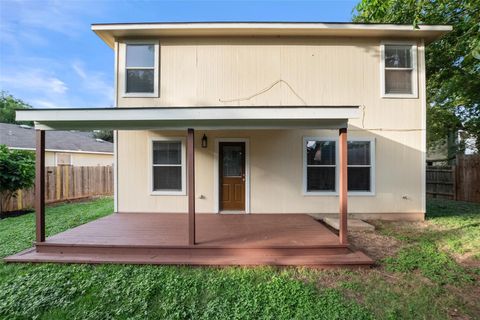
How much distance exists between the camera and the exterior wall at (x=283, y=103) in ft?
21.4

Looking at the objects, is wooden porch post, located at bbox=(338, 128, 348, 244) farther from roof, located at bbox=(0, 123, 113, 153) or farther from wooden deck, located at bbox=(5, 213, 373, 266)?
roof, located at bbox=(0, 123, 113, 153)

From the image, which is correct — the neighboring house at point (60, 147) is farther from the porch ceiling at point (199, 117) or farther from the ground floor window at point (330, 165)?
the ground floor window at point (330, 165)

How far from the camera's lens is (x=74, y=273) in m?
A: 3.54

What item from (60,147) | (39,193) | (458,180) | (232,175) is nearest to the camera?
(39,193)

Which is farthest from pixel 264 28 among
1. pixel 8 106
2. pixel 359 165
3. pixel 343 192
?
pixel 8 106

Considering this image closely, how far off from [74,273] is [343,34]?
7.77m

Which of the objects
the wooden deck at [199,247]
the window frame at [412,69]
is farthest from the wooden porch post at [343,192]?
the window frame at [412,69]

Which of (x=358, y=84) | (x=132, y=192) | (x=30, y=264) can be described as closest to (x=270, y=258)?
(x=30, y=264)

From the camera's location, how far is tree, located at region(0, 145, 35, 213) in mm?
7234

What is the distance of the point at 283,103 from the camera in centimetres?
655

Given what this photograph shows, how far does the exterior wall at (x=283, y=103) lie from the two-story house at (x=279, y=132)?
0.09 ft

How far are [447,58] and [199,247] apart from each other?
40.5ft

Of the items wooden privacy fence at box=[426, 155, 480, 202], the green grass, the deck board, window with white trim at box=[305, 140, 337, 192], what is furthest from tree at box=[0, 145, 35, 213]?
wooden privacy fence at box=[426, 155, 480, 202]

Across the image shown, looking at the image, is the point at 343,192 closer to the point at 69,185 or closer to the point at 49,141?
the point at 69,185
